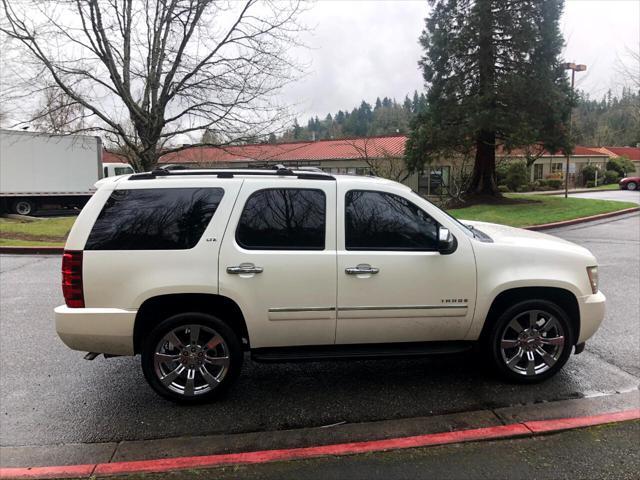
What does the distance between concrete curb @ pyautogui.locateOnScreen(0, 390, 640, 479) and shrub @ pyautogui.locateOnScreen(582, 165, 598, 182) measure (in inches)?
1924

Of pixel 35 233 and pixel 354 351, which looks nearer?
pixel 354 351

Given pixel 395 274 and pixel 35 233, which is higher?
pixel 395 274

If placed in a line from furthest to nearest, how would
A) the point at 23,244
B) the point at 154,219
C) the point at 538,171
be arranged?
the point at 538,171 → the point at 23,244 → the point at 154,219

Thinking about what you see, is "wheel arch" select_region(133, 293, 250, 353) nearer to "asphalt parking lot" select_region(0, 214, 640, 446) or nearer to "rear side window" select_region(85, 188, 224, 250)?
"rear side window" select_region(85, 188, 224, 250)

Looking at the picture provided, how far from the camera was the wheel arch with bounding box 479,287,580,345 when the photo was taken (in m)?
4.16

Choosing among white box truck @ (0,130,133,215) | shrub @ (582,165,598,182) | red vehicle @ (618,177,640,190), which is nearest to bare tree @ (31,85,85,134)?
white box truck @ (0,130,133,215)

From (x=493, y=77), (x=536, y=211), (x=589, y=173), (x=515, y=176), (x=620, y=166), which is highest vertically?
(x=493, y=77)

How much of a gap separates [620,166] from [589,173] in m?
6.53

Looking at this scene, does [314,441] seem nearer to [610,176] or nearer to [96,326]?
[96,326]

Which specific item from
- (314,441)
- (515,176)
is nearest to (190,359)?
(314,441)

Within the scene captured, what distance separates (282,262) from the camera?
3824mm

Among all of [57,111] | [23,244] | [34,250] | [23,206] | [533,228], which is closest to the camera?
[34,250]

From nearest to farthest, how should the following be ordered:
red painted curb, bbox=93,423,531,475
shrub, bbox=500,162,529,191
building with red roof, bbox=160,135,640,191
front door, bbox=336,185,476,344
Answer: red painted curb, bbox=93,423,531,475 → front door, bbox=336,185,476,344 → building with red roof, bbox=160,135,640,191 → shrub, bbox=500,162,529,191

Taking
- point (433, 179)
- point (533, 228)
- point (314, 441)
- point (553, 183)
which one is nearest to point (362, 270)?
point (314, 441)
